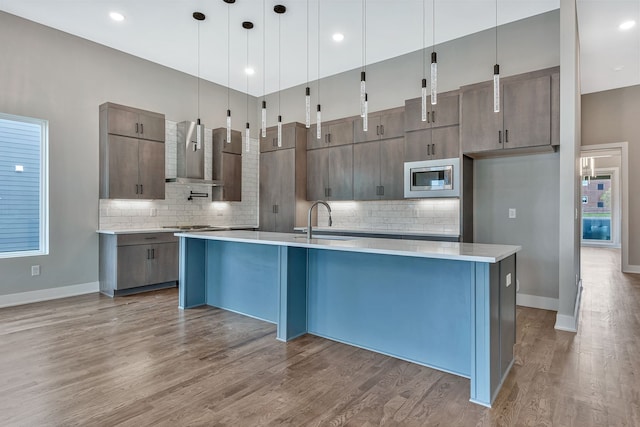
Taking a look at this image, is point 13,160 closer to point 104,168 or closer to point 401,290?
point 104,168

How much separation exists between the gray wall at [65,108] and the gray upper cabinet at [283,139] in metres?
2.13

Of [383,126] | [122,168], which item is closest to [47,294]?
[122,168]

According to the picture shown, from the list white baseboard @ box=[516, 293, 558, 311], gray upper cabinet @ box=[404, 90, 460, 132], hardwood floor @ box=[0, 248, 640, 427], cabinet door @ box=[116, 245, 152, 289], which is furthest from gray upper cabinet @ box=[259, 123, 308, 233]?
white baseboard @ box=[516, 293, 558, 311]

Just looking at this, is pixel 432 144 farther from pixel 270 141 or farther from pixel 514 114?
pixel 270 141

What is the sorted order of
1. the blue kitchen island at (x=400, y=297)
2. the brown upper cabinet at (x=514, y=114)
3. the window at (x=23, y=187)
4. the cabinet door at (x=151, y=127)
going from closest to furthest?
the blue kitchen island at (x=400, y=297) < the brown upper cabinet at (x=514, y=114) < the window at (x=23, y=187) < the cabinet door at (x=151, y=127)

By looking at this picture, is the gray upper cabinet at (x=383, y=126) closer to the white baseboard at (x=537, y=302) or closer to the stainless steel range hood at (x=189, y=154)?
the stainless steel range hood at (x=189, y=154)

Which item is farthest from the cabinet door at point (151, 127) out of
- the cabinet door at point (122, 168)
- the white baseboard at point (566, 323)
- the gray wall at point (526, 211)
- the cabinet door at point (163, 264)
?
the white baseboard at point (566, 323)

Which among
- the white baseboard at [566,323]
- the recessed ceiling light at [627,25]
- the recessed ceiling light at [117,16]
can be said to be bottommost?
the white baseboard at [566,323]

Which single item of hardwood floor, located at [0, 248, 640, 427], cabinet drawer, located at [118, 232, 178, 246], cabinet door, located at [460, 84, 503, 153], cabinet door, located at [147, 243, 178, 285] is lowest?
hardwood floor, located at [0, 248, 640, 427]

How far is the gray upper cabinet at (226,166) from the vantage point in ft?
20.8

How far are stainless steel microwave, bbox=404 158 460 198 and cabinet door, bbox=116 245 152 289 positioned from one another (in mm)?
3701

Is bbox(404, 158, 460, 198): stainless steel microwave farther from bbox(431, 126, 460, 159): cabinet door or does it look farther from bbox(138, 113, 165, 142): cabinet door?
bbox(138, 113, 165, 142): cabinet door

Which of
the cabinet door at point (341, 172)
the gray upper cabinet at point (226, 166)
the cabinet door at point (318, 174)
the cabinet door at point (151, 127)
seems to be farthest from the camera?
the gray upper cabinet at point (226, 166)

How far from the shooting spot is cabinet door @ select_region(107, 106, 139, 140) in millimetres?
4938
